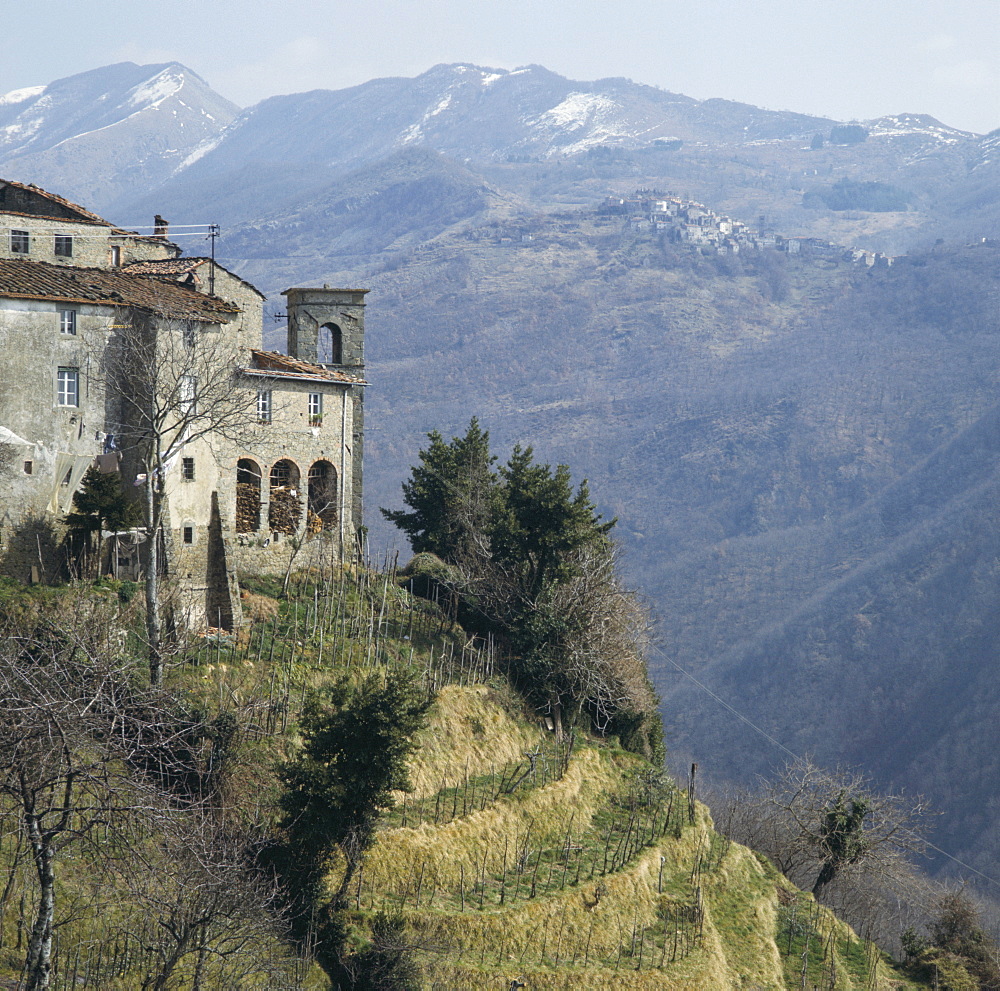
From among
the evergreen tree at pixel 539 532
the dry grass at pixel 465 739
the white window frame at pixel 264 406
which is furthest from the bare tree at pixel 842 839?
the white window frame at pixel 264 406

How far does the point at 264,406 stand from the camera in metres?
48.8

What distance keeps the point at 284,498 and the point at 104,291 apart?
35.5ft

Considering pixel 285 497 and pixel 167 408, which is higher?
pixel 167 408

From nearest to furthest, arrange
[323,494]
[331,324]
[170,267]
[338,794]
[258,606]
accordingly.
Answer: [338,794], [258,606], [323,494], [170,267], [331,324]

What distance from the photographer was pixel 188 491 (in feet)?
141

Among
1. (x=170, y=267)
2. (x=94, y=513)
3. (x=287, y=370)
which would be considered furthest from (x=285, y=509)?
(x=170, y=267)

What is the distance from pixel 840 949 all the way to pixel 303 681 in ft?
67.7

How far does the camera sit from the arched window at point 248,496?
48.0 meters

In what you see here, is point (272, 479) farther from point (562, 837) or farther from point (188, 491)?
point (562, 837)

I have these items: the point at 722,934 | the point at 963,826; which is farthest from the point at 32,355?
the point at 963,826

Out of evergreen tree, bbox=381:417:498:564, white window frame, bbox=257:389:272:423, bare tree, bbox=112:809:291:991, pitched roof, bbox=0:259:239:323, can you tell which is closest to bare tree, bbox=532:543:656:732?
evergreen tree, bbox=381:417:498:564

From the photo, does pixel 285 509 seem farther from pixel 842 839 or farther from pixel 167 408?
pixel 842 839

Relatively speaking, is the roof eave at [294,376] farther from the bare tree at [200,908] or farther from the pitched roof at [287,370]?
the bare tree at [200,908]

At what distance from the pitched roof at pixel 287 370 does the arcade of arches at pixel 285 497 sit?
10.0 ft
